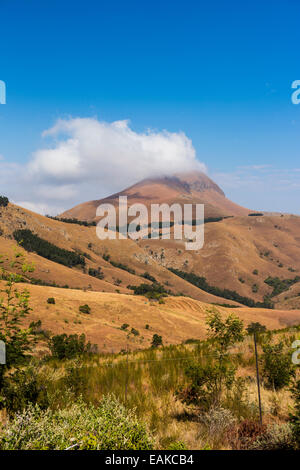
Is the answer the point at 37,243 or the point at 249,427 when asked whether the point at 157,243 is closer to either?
the point at 37,243

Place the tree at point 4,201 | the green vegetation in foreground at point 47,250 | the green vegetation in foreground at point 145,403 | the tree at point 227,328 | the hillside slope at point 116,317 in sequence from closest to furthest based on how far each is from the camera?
the green vegetation in foreground at point 145,403, the tree at point 227,328, the hillside slope at point 116,317, the green vegetation in foreground at point 47,250, the tree at point 4,201

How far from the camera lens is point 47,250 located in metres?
97.2

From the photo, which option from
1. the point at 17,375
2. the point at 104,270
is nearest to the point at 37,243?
the point at 104,270

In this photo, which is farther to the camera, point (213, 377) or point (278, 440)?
point (213, 377)

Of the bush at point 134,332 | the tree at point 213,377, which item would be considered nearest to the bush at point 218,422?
the tree at point 213,377

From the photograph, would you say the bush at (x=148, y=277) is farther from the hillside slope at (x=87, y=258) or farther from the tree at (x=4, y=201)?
the tree at (x=4, y=201)

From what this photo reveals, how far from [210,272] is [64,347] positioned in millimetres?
147823

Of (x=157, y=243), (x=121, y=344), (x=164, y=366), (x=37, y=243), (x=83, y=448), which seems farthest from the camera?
(x=157, y=243)

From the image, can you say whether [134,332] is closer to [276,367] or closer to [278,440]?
[276,367]

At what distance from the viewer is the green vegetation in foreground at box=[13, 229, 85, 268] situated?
309 ft

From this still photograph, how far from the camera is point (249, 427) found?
5719 mm

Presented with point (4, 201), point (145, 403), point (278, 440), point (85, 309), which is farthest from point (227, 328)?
point (4, 201)

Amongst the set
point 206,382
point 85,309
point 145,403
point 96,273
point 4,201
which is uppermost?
point 4,201

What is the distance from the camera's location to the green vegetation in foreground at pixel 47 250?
94062mm
